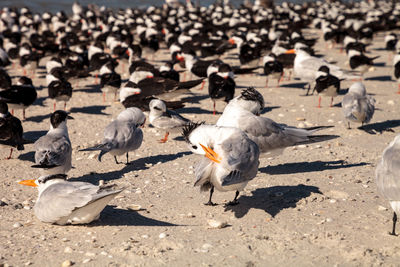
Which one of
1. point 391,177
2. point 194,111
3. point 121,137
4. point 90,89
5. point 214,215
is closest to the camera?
point 391,177

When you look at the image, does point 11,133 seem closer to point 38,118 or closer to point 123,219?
point 38,118

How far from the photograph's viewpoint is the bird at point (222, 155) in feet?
Answer: 17.7

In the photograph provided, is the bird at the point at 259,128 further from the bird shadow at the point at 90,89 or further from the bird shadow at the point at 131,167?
the bird shadow at the point at 90,89

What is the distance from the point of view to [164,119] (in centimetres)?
899

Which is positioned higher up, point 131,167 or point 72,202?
point 72,202

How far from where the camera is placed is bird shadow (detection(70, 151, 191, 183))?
7.26 metres

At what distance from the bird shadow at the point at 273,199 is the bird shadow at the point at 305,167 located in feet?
2.49

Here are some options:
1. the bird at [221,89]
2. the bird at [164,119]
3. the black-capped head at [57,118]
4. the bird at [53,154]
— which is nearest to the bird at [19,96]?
the bird at [164,119]

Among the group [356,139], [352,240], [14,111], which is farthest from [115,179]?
[14,111]

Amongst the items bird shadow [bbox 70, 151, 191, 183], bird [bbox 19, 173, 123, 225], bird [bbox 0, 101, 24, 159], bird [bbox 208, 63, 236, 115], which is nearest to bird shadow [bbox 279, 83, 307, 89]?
bird [bbox 208, 63, 236, 115]

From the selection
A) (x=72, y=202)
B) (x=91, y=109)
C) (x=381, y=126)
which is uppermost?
(x=72, y=202)

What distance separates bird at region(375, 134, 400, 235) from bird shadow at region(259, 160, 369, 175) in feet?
7.48

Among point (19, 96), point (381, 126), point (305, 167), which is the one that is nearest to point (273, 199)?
point (305, 167)

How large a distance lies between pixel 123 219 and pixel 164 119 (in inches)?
145
